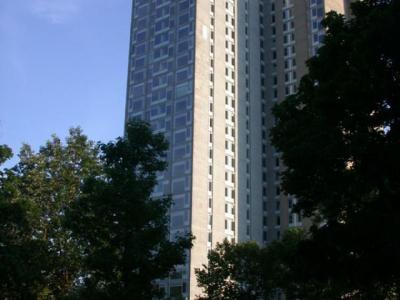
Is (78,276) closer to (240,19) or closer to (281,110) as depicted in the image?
(281,110)

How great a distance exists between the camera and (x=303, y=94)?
86.8 ft

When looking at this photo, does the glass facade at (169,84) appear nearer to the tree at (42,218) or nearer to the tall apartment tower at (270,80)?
the tall apartment tower at (270,80)

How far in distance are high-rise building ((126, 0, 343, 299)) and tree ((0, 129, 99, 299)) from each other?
47517 mm

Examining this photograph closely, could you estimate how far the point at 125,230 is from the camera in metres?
26.4

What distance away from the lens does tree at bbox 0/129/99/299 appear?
91.0 ft

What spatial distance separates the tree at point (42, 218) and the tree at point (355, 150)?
12.8 m

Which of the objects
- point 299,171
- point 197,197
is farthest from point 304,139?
point 197,197

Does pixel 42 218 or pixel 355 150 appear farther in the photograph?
pixel 42 218

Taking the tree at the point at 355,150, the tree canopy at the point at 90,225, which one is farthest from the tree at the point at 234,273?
the tree at the point at 355,150

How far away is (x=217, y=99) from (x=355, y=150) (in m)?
72.8

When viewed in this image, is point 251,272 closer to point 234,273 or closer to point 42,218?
point 234,273

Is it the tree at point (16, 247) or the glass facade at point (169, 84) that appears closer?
the tree at point (16, 247)

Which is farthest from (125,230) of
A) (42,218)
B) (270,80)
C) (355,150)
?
(270,80)

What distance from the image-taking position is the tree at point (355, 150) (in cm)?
2145
